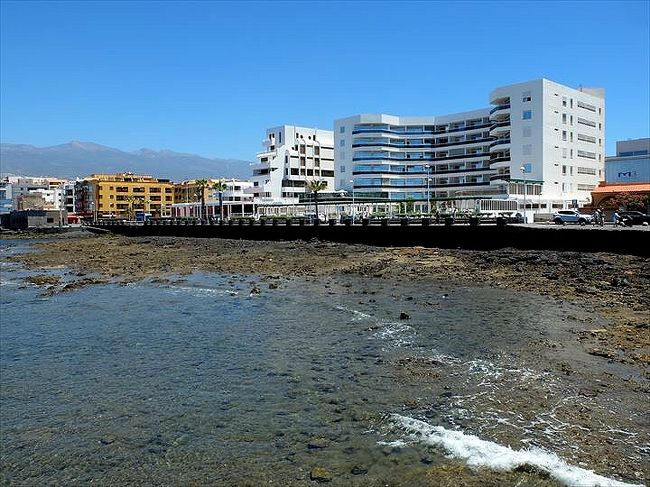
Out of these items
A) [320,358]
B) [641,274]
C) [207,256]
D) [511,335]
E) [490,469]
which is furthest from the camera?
[207,256]

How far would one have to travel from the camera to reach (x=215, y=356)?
47.7 feet

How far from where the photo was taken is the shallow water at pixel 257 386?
8.34m

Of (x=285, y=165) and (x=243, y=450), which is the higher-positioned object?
(x=285, y=165)

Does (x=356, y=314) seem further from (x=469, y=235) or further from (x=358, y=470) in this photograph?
(x=469, y=235)

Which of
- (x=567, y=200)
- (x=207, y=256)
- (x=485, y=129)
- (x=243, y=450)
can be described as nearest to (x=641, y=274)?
(x=243, y=450)

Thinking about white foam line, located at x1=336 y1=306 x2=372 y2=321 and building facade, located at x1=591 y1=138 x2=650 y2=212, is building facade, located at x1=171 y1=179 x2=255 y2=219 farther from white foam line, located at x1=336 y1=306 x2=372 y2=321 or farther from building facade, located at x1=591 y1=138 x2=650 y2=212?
white foam line, located at x1=336 y1=306 x2=372 y2=321

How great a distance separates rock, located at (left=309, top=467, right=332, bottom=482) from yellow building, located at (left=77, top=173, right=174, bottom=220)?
556 ft

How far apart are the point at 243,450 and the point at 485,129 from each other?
399ft

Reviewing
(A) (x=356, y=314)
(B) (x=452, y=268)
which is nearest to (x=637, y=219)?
(B) (x=452, y=268)

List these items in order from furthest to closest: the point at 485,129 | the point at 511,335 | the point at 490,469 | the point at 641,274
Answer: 1. the point at 485,129
2. the point at 641,274
3. the point at 511,335
4. the point at 490,469

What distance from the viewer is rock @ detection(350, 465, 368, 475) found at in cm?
777

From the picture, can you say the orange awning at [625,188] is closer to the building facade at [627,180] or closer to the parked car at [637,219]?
the building facade at [627,180]

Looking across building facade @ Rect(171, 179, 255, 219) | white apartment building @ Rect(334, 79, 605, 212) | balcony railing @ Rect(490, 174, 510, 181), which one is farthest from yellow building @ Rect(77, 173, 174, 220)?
balcony railing @ Rect(490, 174, 510, 181)

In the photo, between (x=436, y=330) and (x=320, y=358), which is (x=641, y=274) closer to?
(x=436, y=330)
